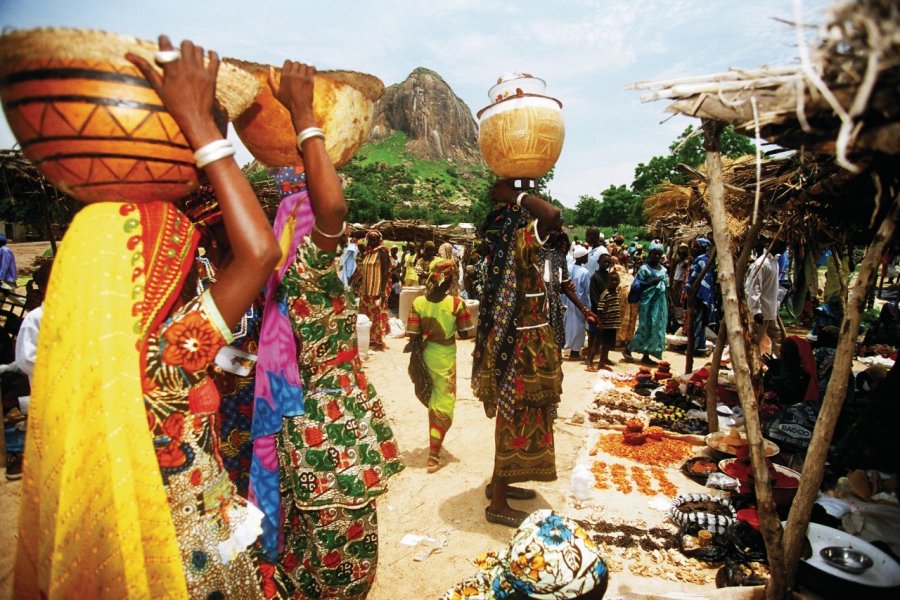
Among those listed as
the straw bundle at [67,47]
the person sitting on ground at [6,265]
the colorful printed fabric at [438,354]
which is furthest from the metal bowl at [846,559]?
the person sitting on ground at [6,265]

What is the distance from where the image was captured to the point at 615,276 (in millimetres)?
9391

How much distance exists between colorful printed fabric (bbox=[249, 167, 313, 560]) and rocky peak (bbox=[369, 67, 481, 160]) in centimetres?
10346

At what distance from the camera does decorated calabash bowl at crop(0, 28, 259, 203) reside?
109cm

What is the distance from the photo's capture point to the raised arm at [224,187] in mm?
1248

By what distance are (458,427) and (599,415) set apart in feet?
6.31

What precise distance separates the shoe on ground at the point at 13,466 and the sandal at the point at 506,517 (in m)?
4.39

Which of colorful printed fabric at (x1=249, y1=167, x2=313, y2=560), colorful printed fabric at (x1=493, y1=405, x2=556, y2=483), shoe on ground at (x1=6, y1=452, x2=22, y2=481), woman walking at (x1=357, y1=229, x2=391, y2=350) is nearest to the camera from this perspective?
colorful printed fabric at (x1=249, y1=167, x2=313, y2=560)

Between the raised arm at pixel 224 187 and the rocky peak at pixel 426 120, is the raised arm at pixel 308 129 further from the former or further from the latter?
the rocky peak at pixel 426 120

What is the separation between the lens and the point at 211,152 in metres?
1.29

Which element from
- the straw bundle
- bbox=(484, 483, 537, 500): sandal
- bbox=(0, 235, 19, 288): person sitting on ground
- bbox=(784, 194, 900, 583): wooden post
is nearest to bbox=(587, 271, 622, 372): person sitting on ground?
bbox=(484, 483, 537, 500): sandal

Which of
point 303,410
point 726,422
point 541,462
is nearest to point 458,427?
point 541,462

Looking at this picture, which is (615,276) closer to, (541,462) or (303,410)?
(541,462)

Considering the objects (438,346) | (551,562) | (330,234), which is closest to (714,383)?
(438,346)

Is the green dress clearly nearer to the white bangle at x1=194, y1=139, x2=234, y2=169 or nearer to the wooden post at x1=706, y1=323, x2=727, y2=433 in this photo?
the white bangle at x1=194, y1=139, x2=234, y2=169
